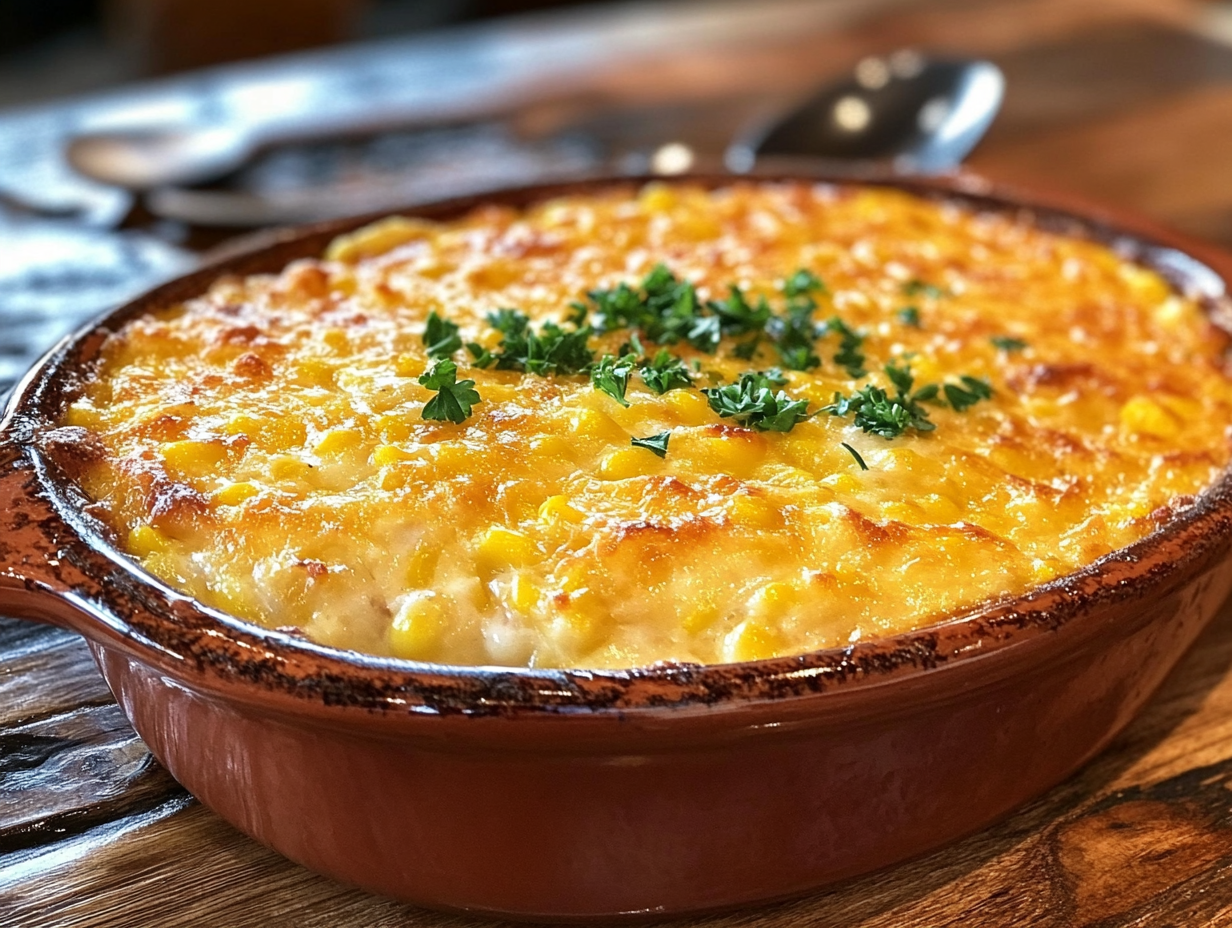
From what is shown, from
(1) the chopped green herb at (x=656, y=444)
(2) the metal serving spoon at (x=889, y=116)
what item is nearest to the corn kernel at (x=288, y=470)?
(1) the chopped green herb at (x=656, y=444)

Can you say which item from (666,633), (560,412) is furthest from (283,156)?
(666,633)

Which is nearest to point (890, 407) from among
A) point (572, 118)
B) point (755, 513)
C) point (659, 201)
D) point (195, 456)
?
point (755, 513)

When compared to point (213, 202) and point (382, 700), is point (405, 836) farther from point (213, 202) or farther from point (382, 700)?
point (213, 202)

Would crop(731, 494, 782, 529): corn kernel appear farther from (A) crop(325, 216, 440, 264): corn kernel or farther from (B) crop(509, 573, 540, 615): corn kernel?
(A) crop(325, 216, 440, 264): corn kernel

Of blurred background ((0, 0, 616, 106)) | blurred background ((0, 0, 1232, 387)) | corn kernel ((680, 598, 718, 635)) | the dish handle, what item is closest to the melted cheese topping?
corn kernel ((680, 598, 718, 635))

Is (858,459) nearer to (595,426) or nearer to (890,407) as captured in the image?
(890,407)
